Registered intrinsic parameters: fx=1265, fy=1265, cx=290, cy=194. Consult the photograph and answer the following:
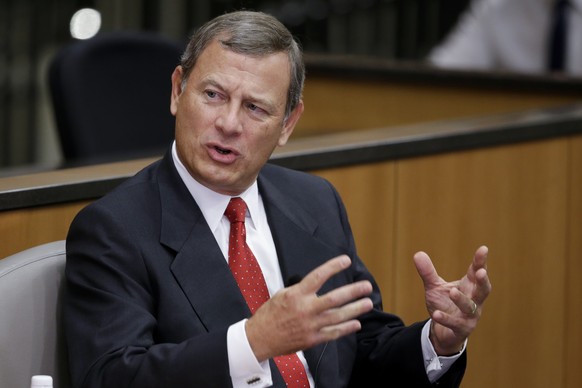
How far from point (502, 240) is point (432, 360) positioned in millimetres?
1389

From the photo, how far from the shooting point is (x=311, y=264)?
2721mm

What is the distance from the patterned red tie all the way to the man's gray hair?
0.32 m

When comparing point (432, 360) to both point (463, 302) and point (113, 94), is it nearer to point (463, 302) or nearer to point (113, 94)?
point (463, 302)

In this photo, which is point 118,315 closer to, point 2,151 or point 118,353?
point 118,353

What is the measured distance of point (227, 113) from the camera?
2.53m

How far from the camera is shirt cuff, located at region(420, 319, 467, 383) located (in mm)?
2701

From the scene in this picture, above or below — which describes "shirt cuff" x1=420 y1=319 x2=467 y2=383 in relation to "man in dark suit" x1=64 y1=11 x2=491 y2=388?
below

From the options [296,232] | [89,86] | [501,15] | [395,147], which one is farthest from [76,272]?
[501,15]

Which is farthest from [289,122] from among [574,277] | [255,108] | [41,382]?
[574,277]

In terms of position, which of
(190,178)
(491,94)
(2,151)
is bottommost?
(2,151)

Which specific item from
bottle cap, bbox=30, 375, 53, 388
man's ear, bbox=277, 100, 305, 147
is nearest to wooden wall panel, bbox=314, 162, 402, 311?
man's ear, bbox=277, 100, 305, 147

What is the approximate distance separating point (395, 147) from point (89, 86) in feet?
3.79

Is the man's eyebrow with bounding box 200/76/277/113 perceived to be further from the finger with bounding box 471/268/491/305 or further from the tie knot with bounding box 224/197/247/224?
the finger with bounding box 471/268/491/305

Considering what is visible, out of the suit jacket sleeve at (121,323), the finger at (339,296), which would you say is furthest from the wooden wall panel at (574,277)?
the finger at (339,296)
